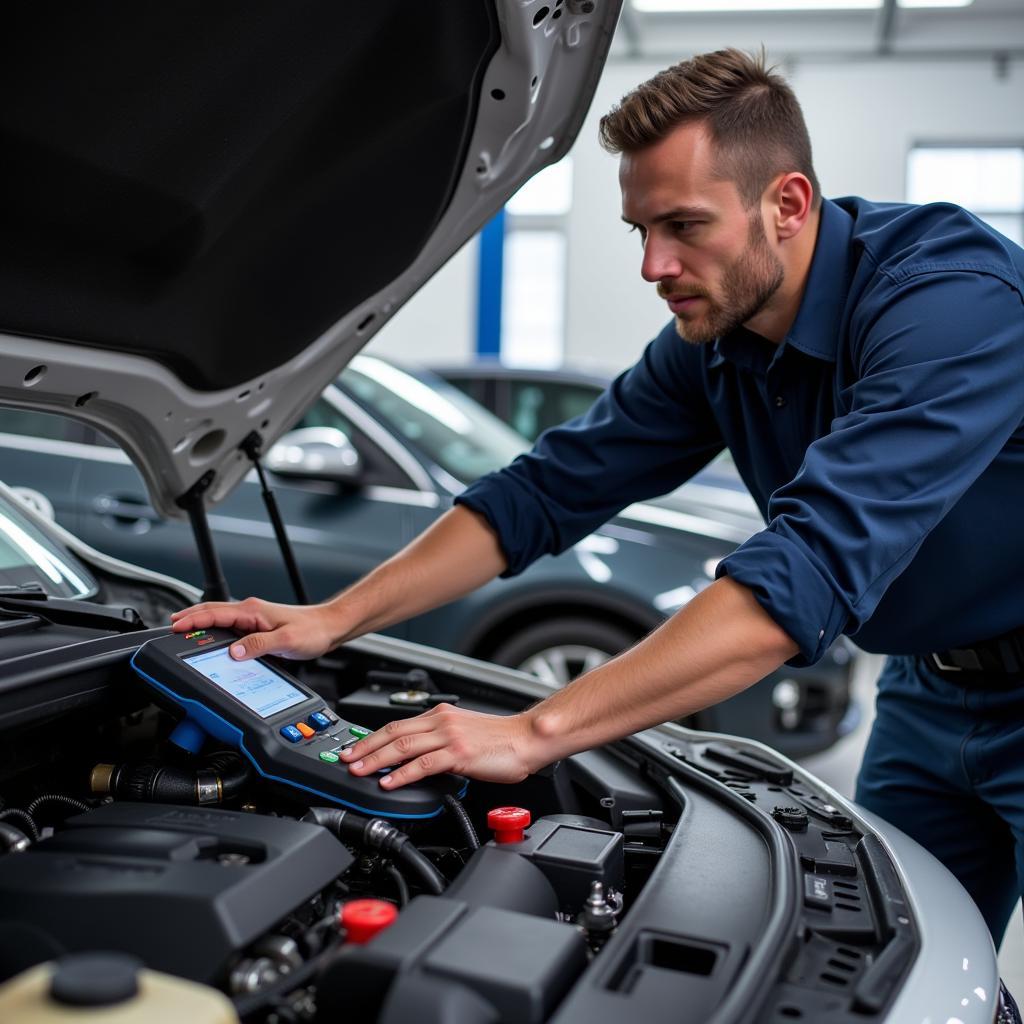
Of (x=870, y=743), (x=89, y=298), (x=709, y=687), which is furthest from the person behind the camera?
(x=870, y=743)

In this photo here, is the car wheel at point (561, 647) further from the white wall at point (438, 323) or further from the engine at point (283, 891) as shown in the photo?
the white wall at point (438, 323)

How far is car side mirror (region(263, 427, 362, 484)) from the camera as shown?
11.7 ft

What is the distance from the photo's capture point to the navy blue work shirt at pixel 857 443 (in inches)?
51.9

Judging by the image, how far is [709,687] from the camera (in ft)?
4.31

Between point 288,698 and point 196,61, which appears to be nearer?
point 196,61

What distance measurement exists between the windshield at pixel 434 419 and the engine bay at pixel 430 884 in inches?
87.8

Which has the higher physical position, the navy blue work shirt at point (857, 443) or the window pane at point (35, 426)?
the navy blue work shirt at point (857, 443)

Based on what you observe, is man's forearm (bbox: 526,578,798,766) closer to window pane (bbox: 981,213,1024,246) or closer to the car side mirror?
the car side mirror

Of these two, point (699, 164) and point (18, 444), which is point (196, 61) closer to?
point (699, 164)

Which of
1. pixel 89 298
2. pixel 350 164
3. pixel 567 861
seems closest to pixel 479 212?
pixel 350 164

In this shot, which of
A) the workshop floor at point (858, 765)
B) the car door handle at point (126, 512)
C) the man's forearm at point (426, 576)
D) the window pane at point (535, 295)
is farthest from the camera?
the window pane at point (535, 295)

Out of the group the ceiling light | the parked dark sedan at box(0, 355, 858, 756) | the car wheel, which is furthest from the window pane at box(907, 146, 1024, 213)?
the car wheel

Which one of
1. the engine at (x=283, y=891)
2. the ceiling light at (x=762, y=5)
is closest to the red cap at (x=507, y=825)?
the engine at (x=283, y=891)

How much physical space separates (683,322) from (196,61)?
2.54 feet
